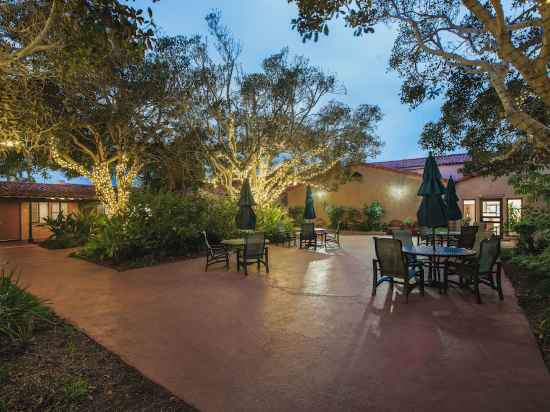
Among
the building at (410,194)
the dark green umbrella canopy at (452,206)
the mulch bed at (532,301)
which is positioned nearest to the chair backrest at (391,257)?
the mulch bed at (532,301)

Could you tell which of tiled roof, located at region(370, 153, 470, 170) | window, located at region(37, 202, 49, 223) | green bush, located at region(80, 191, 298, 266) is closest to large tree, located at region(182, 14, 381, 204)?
green bush, located at region(80, 191, 298, 266)

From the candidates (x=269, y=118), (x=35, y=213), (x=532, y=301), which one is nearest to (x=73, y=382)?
(x=532, y=301)

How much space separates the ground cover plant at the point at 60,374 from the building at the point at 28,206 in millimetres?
15273

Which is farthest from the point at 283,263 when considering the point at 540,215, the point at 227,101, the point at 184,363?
the point at 227,101

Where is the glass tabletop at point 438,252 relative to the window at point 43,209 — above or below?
below

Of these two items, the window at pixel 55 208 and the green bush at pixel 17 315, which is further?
the window at pixel 55 208

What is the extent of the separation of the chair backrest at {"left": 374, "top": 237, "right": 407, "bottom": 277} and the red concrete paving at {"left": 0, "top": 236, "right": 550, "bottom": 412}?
49cm

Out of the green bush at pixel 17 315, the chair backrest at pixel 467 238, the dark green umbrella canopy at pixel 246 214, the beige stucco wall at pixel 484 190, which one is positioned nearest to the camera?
the green bush at pixel 17 315

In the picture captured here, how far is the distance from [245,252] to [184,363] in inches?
174

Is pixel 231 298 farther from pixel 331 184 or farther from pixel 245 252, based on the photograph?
pixel 331 184

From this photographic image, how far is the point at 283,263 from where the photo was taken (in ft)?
31.0

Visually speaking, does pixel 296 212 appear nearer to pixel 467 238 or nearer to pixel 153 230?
pixel 467 238

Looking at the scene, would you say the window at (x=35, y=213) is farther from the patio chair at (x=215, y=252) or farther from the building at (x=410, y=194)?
the building at (x=410, y=194)

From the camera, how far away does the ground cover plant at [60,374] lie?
275 centimetres
